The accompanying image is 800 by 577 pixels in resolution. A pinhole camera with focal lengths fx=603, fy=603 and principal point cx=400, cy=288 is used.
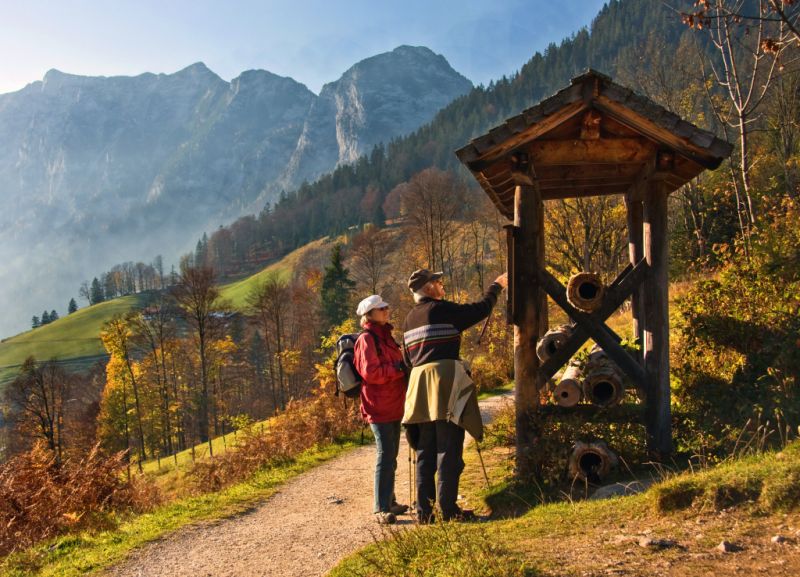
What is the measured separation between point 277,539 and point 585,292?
426cm

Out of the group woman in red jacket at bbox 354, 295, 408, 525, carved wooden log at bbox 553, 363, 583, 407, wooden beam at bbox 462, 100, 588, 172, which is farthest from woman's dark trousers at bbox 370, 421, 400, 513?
wooden beam at bbox 462, 100, 588, 172

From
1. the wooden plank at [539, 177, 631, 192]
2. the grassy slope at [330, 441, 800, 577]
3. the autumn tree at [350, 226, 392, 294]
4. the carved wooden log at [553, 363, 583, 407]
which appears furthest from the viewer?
the autumn tree at [350, 226, 392, 294]

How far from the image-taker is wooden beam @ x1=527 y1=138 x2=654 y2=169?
682cm

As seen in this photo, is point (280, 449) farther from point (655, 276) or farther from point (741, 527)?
point (741, 527)

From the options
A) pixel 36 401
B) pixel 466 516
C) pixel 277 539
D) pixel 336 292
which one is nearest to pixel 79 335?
pixel 336 292

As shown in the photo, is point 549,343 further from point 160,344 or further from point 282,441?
point 160,344

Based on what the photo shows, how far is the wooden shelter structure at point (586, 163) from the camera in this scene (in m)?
6.43

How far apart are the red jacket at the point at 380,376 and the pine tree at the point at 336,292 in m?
47.4

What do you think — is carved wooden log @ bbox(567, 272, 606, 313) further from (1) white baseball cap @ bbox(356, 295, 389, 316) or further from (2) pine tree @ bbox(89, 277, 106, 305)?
(2) pine tree @ bbox(89, 277, 106, 305)

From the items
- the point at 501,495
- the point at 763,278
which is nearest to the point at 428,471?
the point at 501,495

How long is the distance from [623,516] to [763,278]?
4.34 m

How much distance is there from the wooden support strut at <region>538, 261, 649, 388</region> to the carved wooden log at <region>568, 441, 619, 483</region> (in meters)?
0.84

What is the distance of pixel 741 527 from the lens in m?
4.05

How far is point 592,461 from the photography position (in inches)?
253
